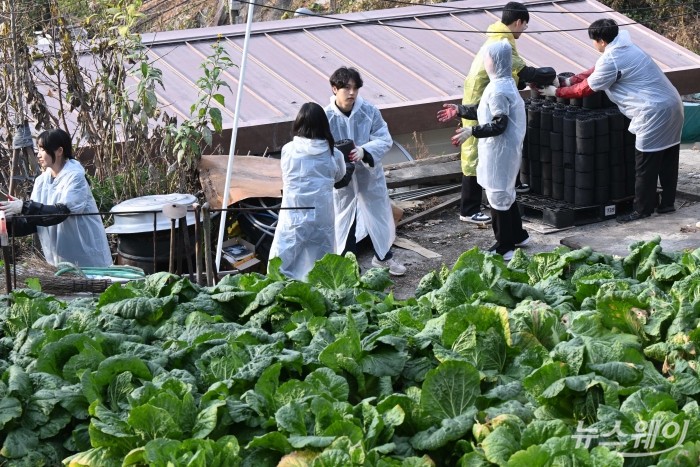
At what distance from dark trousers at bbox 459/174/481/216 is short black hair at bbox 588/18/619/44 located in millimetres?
1509

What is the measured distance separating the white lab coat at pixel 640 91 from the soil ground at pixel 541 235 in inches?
25.9

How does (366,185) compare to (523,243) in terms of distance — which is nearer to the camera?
(366,185)

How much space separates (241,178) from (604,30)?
10.1 feet

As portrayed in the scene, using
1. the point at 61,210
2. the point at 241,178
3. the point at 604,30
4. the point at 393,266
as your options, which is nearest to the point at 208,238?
the point at 61,210

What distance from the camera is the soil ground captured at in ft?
26.9

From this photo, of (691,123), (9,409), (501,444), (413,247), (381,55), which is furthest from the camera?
(691,123)

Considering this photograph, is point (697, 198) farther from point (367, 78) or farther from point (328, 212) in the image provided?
point (328, 212)

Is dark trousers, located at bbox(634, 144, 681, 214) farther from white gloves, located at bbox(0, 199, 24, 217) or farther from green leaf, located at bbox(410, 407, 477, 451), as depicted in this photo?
green leaf, located at bbox(410, 407, 477, 451)

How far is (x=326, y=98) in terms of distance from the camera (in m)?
9.97

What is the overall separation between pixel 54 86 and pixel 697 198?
5535 millimetres

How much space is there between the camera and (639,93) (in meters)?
8.62

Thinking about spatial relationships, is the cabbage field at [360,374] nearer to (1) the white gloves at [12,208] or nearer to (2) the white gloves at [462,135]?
(1) the white gloves at [12,208]

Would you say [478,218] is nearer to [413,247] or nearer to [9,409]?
[413,247]

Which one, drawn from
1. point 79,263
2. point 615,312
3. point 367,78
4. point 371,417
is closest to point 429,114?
point 367,78
